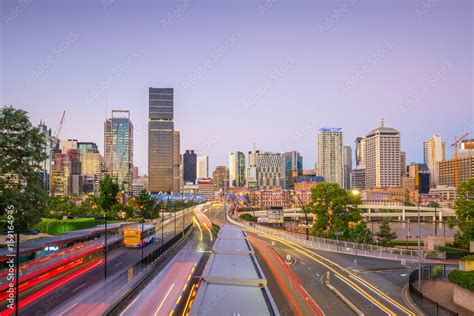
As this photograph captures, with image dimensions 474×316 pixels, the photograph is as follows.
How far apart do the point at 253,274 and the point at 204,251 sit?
1435 inches

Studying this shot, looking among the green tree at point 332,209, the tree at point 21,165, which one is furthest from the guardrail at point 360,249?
the tree at point 21,165

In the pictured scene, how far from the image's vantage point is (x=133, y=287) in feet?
106

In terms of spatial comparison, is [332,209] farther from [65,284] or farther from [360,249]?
[65,284]

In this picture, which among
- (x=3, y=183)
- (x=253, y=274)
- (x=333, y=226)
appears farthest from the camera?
(x=333, y=226)

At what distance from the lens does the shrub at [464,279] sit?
26.9 m

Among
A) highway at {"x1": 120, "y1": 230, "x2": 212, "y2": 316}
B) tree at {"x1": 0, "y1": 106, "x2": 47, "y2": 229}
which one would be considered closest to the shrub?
highway at {"x1": 120, "y1": 230, "x2": 212, "y2": 316}

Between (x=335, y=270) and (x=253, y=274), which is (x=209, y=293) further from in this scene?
(x=335, y=270)

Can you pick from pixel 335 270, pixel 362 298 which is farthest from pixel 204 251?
pixel 362 298

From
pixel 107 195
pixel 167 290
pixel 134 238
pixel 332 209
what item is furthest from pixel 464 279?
pixel 107 195

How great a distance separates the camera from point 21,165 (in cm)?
4072

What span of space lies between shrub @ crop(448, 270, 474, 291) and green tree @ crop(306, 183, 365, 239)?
41.4m

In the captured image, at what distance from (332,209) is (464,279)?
147ft

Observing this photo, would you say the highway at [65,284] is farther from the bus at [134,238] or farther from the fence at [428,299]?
the fence at [428,299]

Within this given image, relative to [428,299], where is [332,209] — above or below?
above
